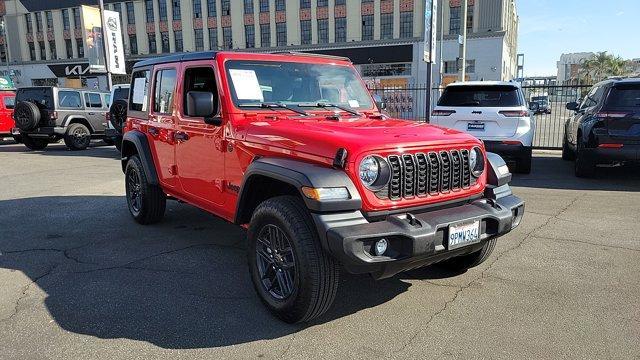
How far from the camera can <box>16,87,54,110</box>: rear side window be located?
14.4m

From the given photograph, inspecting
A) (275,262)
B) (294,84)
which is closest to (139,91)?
(294,84)

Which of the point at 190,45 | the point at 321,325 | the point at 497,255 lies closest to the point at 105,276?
the point at 321,325

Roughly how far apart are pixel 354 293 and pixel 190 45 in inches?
1796

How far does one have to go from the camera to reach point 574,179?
8.68m

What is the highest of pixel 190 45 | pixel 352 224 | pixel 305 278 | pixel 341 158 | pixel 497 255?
pixel 190 45

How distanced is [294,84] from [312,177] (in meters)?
1.62

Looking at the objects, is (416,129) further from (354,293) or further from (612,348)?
(612,348)

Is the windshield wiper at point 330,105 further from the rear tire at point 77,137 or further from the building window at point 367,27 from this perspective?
the building window at point 367,27

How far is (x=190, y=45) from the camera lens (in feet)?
149

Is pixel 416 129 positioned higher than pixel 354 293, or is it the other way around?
pixel 416 129

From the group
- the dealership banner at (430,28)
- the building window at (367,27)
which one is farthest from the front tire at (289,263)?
the building window at (367,27)

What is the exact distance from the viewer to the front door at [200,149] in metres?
4.14

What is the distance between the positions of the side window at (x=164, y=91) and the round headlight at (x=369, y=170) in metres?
2.63

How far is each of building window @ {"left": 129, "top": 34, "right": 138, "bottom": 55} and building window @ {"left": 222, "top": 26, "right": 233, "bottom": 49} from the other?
32.8 ft
